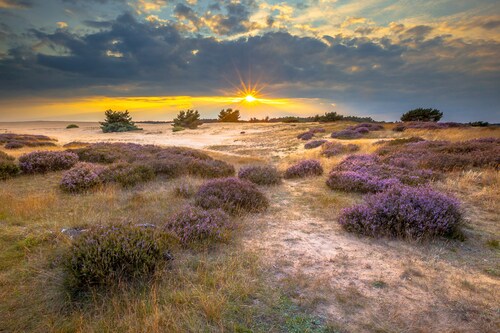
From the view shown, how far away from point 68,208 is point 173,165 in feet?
16.7

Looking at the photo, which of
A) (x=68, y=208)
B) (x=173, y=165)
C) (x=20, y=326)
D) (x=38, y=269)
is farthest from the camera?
(x=173, y=165)

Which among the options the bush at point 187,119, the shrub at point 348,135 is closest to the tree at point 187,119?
the bush at point 187,119

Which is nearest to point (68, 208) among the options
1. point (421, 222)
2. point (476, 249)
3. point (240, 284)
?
point (240, 284)

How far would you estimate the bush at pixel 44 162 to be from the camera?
11.0 metres

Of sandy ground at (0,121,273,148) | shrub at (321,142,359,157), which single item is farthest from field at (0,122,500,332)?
sandy ground at (0,121,273,148)

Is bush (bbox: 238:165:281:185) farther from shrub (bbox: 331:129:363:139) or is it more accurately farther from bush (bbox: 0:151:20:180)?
shrub (bbox: 331:129:363:139)

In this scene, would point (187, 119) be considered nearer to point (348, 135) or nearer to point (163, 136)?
point (163, 136)

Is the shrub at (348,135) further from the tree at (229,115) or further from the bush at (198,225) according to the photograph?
the tree at (229,115)

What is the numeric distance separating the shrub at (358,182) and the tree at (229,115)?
61862 millimetres

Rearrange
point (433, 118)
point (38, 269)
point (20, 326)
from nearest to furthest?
point (20, 326) < point (38, 269) < point (433, 118)

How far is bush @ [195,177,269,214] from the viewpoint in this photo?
709 cm

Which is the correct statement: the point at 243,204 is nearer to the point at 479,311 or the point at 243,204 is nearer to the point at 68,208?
the point at 68,208

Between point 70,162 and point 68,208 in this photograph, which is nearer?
point 68,208

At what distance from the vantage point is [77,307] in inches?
137
